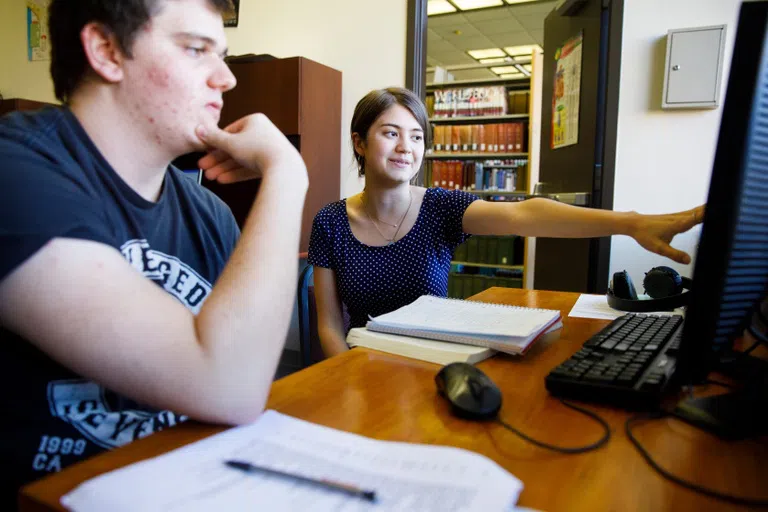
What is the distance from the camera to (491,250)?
4.44 m

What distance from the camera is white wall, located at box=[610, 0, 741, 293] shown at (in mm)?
2471

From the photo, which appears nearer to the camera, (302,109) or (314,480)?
(314,480)

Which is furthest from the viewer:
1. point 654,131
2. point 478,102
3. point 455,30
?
point 455,30

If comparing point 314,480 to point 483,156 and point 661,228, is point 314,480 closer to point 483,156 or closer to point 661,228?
point 661,228

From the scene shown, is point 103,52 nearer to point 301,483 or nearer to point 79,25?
point 79,25

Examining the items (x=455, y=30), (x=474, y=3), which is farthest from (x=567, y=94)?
(x=455, y=30)

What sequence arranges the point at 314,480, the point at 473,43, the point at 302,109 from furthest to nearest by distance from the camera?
the point at 473,43, the point at 302,109, the point at 314,480

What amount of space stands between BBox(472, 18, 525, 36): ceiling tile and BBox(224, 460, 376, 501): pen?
259 inches

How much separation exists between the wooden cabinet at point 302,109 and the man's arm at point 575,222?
141 cm

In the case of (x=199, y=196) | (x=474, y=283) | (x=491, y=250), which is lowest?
(x=474, y=283)

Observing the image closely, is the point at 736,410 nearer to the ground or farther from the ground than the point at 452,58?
nearer to the ground

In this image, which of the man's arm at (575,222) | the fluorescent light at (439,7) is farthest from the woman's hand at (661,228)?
the fluorescent light at (439,7)

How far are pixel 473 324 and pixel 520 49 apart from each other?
298 inches

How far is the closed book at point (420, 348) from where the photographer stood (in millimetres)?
822
